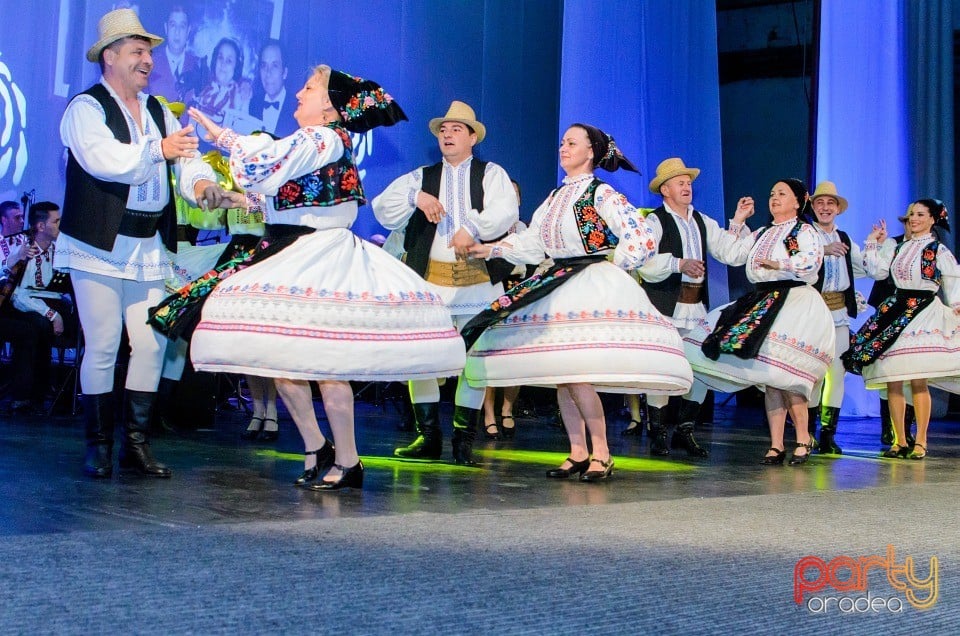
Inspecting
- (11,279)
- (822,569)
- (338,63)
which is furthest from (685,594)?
(338,63)

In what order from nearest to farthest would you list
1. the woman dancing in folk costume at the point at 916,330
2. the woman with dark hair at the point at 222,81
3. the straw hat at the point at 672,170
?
the straw hat at the point at 672,170, the woman dancing in folk costume at the point at 916,330, the woman with dark hair at the point at 222,81

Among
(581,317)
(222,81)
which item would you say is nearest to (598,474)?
(581,317)

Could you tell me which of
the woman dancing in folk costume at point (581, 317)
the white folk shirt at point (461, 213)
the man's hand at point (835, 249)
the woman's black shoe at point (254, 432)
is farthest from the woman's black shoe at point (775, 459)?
the woman's black shoe at point (254, 432)

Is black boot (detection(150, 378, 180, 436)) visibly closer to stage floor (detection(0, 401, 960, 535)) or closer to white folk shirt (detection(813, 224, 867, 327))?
stage floor (detection(0, 401, 960, 535))

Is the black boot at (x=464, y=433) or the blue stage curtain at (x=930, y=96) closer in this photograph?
the black boot at (x=464, y=433)

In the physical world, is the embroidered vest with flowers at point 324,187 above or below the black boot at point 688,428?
above

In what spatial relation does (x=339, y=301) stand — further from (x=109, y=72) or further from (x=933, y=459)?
(x=933, y=459)

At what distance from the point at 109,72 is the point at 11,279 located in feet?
10.6

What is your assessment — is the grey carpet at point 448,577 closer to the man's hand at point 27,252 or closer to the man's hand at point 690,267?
the man's hand at point 690,267

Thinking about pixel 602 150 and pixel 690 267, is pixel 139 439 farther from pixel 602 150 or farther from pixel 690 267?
pixel 690 267

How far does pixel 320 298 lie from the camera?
131 inches

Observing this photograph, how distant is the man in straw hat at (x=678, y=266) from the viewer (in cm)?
566

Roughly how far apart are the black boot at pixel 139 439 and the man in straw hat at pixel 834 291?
3.80 m

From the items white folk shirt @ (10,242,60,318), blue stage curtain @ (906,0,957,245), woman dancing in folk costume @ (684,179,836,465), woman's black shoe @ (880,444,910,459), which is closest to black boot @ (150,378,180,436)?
white folk shirt @ (10,242,60,318)
